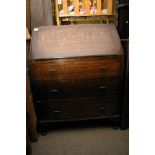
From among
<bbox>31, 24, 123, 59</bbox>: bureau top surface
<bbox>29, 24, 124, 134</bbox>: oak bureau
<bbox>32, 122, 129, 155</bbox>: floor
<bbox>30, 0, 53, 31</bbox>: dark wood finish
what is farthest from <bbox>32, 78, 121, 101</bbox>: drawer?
<bbox>30, 0, 53, 31</bbox>: dark wood finish

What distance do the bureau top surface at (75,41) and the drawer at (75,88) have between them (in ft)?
0.83

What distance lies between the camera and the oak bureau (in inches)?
72.9

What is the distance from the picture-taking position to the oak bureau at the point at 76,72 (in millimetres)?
1852

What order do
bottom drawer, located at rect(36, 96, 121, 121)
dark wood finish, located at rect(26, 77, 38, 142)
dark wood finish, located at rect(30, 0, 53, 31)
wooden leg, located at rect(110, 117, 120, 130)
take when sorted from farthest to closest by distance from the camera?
dark wood finish, located at rect(30, 0, 53, 31) → wooden leg, located at rect(110, 117, 120, 130) → bottom drawer, located at rect(36, 96, 121, 121) → dark wood finish, located at rect(26, 77, 38, 142)

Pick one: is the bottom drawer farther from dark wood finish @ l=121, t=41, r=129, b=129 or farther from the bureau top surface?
the bureau top surface

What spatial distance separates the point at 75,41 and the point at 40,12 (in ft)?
2.53

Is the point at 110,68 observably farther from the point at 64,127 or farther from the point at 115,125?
the point at 64,127

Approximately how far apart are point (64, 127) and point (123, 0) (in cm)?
152

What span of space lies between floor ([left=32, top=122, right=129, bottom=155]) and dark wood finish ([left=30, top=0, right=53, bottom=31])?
1227mm

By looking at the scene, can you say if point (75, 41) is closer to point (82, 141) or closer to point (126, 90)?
point (126, 90)

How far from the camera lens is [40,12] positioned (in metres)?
2.41

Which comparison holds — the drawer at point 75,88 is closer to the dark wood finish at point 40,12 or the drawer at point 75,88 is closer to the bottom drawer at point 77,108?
the bottom drawer at point 77,108

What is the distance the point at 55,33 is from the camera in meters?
1.97
